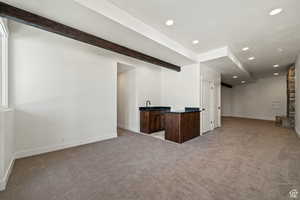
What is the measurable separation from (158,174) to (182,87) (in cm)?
381

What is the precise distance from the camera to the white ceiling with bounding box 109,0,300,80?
2.18m

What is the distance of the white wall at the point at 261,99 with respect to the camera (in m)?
8.28

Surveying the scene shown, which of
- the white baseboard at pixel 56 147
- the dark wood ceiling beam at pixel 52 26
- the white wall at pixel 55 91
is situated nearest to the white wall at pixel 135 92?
the white wall at pixel 55 91

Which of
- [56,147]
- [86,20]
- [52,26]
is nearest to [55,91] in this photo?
[56,147]

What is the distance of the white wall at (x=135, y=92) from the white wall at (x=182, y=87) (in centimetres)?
35

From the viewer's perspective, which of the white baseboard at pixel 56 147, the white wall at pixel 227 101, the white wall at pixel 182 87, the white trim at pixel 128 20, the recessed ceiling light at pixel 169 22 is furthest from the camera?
the white wall at pixel 227 101

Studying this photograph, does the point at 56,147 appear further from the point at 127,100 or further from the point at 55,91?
the point at 127,100

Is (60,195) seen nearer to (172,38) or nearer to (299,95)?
(172,38)

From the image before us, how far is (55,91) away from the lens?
3.33 meters

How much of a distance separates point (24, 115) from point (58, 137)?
2.92ft

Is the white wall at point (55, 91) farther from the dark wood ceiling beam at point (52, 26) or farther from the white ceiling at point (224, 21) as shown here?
the white ceiling at point (224, 21)

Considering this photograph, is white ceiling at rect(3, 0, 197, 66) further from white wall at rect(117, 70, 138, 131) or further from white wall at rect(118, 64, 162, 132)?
white wall at rect(117, 70, 138, 131)

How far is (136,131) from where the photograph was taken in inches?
212

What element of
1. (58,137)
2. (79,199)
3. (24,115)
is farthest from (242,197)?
(24,115)
